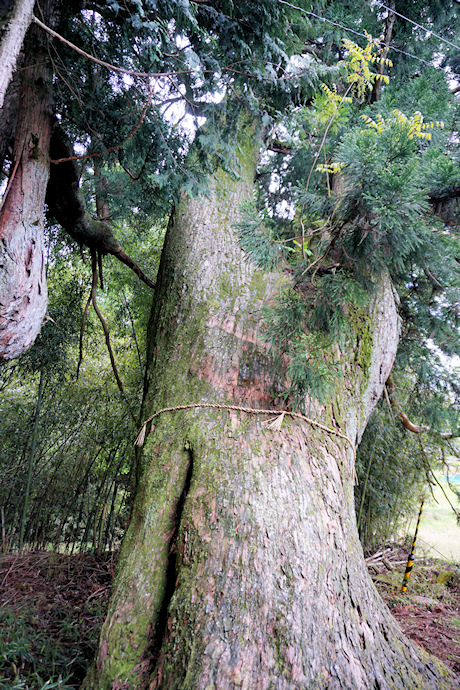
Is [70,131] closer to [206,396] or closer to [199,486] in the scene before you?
[206,396]

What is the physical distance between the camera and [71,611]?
194 cm

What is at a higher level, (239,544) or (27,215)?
(27,215)

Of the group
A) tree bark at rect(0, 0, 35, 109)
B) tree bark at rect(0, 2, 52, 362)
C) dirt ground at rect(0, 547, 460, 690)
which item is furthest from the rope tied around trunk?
tree bark at rect(0, 0, 35, 109)

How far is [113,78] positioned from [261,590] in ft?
7.60

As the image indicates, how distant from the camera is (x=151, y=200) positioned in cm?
232

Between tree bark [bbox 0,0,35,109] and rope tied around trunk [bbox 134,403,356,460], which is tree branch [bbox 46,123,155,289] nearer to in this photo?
tree bark [bbox 0,0,35,109]

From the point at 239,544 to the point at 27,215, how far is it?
4.92ft

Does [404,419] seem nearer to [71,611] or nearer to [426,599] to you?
[426,599]

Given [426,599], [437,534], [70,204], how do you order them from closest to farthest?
[70,204], [426,599], [437,534]

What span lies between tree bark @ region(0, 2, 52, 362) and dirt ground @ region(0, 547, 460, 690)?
120cm

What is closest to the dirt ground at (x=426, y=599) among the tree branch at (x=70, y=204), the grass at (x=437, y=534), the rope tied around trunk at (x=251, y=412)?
the grass at (x=437, y=534)

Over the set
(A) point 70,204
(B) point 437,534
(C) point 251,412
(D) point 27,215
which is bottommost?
(B) point 437,534

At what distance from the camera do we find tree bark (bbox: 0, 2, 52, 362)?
1.38m

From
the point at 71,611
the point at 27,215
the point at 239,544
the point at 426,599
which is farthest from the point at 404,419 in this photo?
the point at 27,215
